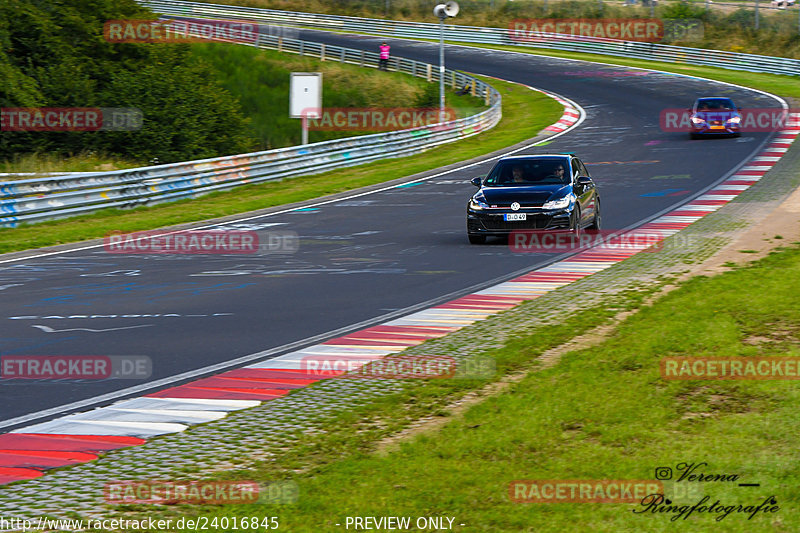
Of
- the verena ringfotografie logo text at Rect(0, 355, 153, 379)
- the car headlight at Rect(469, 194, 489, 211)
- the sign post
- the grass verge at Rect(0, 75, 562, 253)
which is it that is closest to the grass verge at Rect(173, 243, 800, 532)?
the verena ringfotografie logo text at Rect(0, 355, 153, 379)

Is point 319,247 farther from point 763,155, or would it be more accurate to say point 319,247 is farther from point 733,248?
point 763,155

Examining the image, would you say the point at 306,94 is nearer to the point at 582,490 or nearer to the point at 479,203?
the point at 479,203

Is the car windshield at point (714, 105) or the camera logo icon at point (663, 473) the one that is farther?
the car windshield at point (714, 105)

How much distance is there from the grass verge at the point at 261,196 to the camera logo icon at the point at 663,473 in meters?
14.9

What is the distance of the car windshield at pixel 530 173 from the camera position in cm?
1847

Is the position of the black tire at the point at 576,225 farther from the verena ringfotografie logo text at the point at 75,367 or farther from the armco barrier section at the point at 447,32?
the armco barrier section at the point at 447,32

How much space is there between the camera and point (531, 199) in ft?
58.1

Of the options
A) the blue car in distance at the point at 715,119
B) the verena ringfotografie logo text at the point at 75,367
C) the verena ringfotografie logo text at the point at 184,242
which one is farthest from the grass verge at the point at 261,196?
the verena ringfotografie logo text at the point at 75,367

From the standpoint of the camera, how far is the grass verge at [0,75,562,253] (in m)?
20.2

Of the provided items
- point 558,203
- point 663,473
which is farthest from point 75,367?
point 558,203

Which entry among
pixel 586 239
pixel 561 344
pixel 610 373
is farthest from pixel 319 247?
pixel 610 373

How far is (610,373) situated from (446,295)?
15.9 feet

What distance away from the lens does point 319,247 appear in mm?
18172

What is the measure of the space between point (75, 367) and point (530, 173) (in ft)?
36.6
